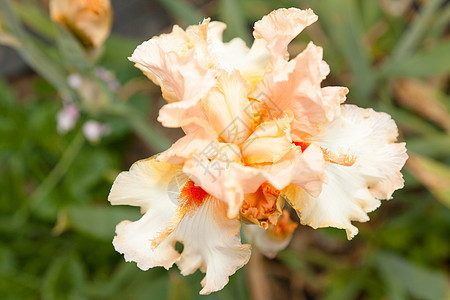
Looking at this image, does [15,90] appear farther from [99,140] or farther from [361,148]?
[361,148]

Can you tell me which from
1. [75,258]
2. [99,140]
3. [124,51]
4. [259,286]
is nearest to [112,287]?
[75,258]

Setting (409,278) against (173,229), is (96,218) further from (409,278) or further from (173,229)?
(409,278)

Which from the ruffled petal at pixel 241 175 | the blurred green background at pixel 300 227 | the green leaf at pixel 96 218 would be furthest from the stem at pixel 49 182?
the ruffled petal at pixel 241 175

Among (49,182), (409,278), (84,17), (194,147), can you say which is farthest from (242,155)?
(49,182)

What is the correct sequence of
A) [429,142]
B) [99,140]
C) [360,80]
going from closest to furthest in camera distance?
[429,142] < [360,80] < [99,140]

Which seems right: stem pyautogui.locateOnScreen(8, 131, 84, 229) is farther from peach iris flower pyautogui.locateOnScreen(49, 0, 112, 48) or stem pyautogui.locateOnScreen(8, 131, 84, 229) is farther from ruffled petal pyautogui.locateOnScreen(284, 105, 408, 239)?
ruffled petal pyautogui.locateOnScreen(284, 105, 408, 239)
